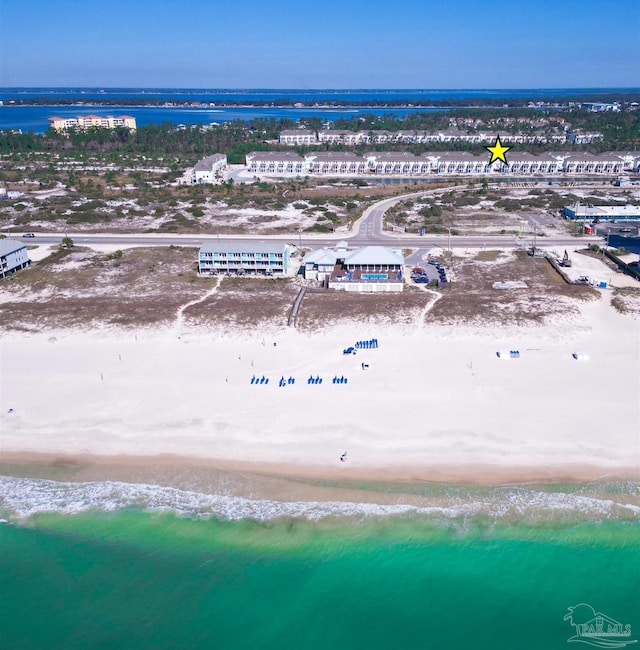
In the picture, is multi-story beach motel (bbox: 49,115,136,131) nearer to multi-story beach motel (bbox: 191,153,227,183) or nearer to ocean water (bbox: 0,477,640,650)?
multi-story beach motel (bbox: 191,153,227,183)

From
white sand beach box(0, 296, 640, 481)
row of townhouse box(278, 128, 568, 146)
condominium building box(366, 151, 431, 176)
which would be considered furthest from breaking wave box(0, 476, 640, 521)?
row of townhouse box(278, 128, 568, 146)

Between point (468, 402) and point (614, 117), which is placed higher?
point (614, 117)

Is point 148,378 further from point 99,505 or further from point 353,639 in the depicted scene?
point 353,639

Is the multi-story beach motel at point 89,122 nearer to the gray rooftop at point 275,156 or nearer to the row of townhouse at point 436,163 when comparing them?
the gray rooftop at point 275,156

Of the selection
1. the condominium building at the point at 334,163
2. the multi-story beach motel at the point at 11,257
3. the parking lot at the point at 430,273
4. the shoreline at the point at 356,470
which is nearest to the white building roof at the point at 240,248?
the parking lot at the point at 430,273

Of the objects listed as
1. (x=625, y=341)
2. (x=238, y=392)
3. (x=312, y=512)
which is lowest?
(x=312, y=512)

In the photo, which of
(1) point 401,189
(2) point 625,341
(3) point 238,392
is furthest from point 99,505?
(1) point 401,189
